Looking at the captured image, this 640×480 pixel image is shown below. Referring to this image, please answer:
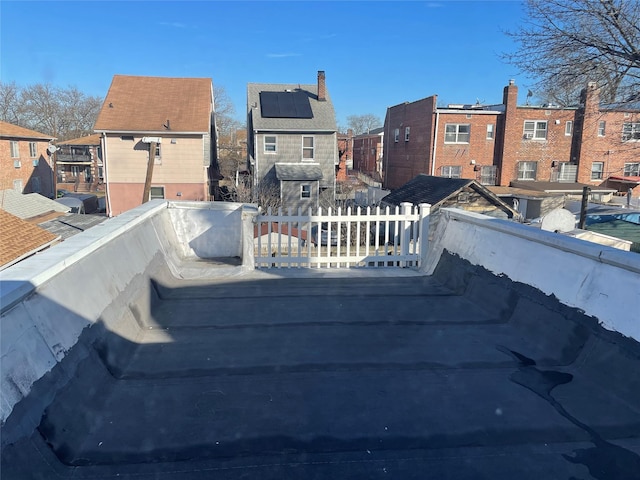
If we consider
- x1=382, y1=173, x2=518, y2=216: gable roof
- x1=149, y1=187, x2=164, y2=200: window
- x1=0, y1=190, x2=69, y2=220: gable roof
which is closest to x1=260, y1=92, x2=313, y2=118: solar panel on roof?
x1=149, y1=187, x2=164, y2=200: window

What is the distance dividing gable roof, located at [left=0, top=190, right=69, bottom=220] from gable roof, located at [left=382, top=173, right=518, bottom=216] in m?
15.7

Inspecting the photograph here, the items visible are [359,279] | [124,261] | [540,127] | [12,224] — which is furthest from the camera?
[540,127]

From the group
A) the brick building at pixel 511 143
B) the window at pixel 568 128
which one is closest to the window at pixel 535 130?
the brick building at pixel 511 143

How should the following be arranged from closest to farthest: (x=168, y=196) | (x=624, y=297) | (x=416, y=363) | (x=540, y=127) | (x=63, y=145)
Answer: (x=624, y=297)
(x=416, y=363)
(x=168, y=196)
(x=540, y=127)
(x=63, y=145)

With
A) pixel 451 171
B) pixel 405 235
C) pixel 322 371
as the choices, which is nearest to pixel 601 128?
pixel 451 171

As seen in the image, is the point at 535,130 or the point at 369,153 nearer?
the point at 535,130

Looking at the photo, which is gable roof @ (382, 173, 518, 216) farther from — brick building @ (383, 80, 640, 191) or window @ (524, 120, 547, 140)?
window @ (524, 120, 547, 140)

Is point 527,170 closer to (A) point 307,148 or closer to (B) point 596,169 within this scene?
(B) point 596,169

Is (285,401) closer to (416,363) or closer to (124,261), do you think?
(416,363)

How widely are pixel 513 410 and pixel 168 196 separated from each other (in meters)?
27.7

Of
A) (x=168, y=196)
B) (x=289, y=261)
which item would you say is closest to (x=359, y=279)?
(x=289, y=261)

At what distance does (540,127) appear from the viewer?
1199 inches

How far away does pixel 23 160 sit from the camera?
112ft

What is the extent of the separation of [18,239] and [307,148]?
19.8 metres
